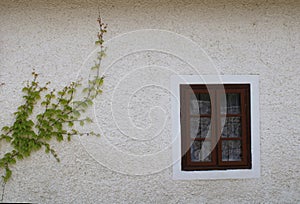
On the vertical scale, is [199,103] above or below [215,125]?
above

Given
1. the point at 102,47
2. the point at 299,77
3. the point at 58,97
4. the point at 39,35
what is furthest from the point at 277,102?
the point at 39,35

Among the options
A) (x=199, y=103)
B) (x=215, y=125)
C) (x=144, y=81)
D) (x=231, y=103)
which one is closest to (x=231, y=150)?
(x=215, y=125)

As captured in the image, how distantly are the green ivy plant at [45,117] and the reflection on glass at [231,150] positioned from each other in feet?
8.42

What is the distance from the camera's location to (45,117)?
7691 mm

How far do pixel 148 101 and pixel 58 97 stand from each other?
1677 mm

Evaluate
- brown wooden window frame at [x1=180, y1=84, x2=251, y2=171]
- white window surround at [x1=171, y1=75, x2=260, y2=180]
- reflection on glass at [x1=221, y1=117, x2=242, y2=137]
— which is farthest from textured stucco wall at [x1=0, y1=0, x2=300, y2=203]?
reflection on glass at [x1=221, y1=117, x2=242, y2=137]

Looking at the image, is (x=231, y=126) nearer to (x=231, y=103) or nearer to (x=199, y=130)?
(x=231, y=103)

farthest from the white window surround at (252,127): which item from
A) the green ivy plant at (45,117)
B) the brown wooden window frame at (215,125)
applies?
the green ivy plant at (45,117)

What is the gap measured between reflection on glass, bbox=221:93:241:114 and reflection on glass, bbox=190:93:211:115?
293mm

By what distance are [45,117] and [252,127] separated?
3929mm

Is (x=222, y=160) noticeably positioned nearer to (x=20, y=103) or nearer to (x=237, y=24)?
(x=237, y=24)

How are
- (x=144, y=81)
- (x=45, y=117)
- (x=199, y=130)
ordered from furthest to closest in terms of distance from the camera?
(x=199, y=130)
(x=144, y=81)
(x=45, y=117)

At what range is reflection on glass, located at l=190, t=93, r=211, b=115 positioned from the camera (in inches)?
316

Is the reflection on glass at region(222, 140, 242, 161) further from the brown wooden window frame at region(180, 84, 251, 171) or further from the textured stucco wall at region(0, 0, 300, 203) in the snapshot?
the textured stucco wall at region(0, 0, 300, 203)
